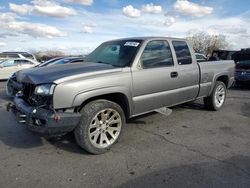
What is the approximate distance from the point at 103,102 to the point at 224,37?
52.7 metres

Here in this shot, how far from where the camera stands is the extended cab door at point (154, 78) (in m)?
4.73

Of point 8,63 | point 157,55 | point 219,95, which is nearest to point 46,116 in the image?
point 157,55

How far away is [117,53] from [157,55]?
754mm

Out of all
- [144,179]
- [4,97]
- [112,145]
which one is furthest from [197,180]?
[4,97]

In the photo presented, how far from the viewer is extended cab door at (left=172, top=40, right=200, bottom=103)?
18.4ft

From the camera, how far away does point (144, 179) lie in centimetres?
346

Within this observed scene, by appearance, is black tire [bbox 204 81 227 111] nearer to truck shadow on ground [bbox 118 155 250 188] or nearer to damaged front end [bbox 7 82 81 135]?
truck shadow on ground [bbox 118 155 250 188]

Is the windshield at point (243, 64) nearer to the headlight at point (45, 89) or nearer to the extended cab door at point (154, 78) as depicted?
the extended cab door at point (154, 78)

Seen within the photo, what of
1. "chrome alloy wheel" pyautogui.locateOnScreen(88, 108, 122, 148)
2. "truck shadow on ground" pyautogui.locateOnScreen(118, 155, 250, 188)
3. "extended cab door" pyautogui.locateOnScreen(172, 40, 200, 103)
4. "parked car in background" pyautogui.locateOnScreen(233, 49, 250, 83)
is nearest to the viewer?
"truck shadow on ground" pyautogui.locateOnScreen(118, 155, 250, 188)

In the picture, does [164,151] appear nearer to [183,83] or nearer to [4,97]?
[183,83]

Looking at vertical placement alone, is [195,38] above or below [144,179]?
above

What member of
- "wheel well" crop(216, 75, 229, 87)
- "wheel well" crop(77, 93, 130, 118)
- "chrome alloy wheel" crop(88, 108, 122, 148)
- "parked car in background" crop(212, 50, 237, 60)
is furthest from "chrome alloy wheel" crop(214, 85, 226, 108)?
"parked car in background" crop(212, 50, 237, 60)

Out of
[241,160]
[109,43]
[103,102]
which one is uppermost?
[109,43]

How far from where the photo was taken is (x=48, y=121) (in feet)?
12.2
